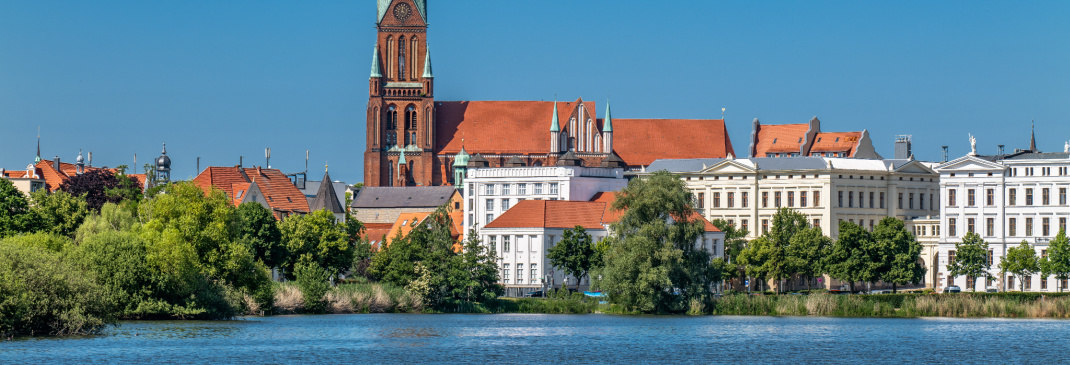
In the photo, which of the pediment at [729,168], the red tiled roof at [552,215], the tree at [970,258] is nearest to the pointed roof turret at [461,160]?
the pediment at [729,168]

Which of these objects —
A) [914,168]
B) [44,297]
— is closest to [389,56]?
[914,168]

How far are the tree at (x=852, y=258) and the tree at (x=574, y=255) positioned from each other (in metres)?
16.7

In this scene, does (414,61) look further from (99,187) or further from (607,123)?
(99,187)

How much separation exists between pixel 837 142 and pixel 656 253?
10091cm

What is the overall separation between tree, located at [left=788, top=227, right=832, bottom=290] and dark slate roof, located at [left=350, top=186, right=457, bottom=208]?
64728 millimetres

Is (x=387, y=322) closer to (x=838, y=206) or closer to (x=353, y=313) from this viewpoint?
(x=353, y=313)

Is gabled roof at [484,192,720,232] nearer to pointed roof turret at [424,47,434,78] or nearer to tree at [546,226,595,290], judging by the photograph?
tree at [546,226,595,290]

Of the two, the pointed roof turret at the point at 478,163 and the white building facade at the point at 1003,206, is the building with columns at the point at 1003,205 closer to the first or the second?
the white building facade at the point at 1003,206

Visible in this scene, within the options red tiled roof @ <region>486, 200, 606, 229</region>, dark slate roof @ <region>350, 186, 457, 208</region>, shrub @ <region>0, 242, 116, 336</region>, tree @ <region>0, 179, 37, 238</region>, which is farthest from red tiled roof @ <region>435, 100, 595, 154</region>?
shrub @ <region>0, 242, 116, 336</region>

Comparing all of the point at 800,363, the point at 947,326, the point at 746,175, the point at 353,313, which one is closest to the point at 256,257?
the point at 353,313

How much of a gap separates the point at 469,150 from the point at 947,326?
114102 mm

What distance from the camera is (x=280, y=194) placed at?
460 feet

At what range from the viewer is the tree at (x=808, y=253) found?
411ft

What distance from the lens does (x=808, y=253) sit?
125438 mm
